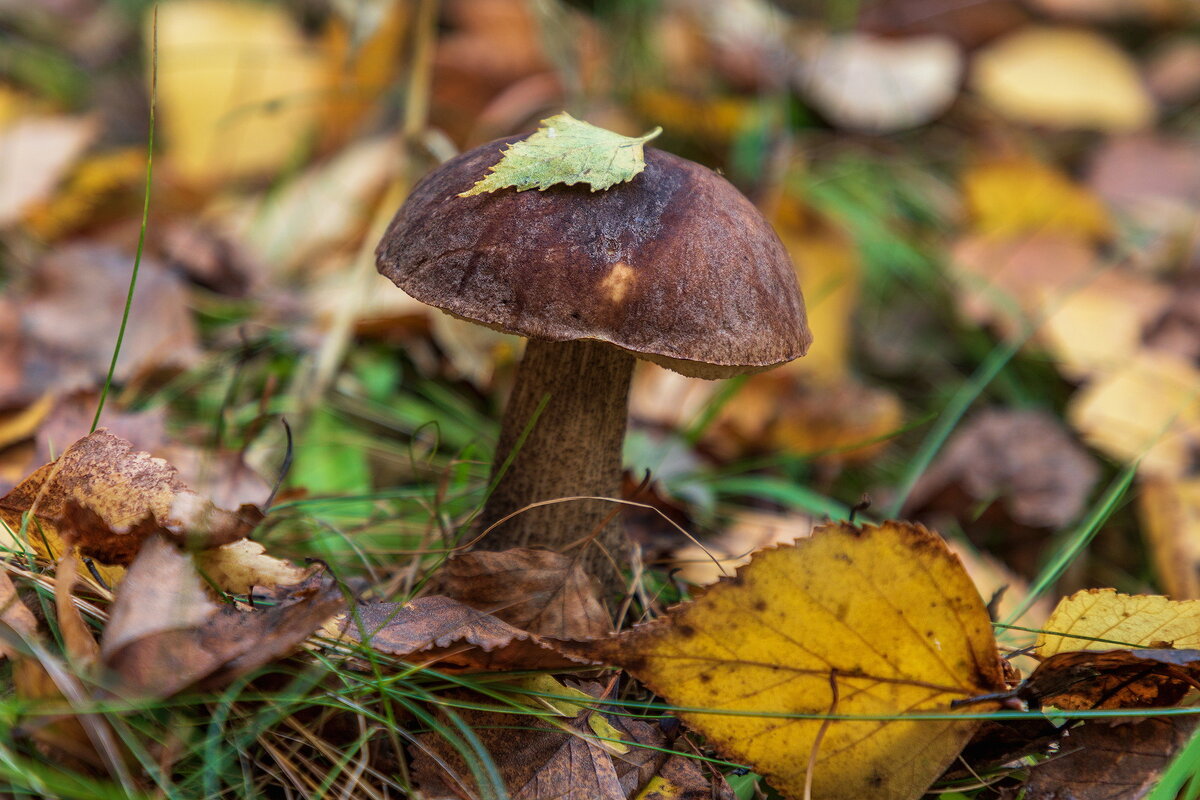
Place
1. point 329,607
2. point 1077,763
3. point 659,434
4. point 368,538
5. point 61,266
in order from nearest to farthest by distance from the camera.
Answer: point 329,607
point 1077,763
point 368,538
point 61,266
point 659,434

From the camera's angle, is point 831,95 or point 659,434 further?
point 831,95

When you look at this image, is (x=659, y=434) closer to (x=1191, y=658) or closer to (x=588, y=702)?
(x=588, y=702)

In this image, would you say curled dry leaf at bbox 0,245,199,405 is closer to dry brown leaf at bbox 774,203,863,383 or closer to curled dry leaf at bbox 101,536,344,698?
curled dry leaf at bbox 101,536,344,698

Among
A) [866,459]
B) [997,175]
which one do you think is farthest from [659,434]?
[997,175]

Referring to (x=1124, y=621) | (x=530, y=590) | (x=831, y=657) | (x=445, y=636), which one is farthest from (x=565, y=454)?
(x=1124, y=621)

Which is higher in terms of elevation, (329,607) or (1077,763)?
(329,607)

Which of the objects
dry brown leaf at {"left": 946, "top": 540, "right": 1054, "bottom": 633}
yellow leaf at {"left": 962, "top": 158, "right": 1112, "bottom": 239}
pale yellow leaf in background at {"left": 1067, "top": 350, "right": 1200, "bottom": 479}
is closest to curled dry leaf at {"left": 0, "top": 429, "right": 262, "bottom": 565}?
dry brown leaf at {"left": 946, "top": 540, "right": 1054, "bottom": 633}

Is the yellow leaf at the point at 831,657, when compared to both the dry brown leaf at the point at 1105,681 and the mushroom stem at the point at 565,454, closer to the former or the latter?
the dry brown leaf at the point at 1105,681

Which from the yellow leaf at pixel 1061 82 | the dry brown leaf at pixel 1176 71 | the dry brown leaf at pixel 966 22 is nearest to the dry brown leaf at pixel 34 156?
the dry brown leaf at pixel 966 22
